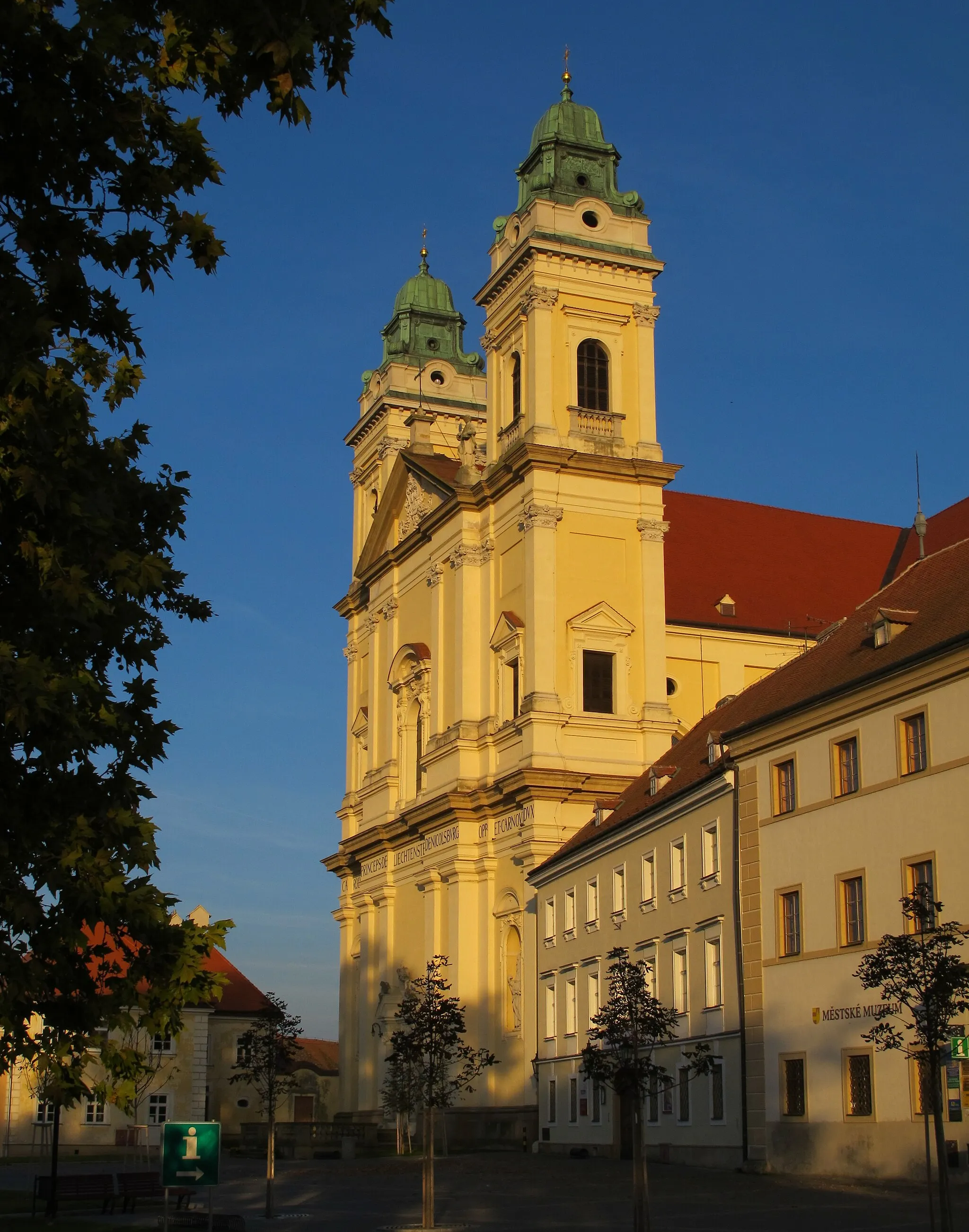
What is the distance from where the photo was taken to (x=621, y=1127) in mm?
41562

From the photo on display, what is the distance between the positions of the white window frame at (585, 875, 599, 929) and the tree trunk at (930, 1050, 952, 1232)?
892 inches

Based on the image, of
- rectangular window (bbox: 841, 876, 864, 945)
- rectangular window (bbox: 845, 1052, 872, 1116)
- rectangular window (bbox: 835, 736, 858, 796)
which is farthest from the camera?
rectangular window (bbox: 835, 736, 858, 796)

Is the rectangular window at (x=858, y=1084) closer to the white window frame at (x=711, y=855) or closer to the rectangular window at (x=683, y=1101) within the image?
the white window frame at (x=711, y=855)

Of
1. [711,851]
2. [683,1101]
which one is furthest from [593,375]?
[683,1101]

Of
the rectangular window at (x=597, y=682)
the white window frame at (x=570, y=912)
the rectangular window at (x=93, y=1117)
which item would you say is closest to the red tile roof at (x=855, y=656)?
the white window frame at (x=570, y=912)

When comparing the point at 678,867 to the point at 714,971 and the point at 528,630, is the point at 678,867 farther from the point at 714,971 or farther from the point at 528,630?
the point at 528,630

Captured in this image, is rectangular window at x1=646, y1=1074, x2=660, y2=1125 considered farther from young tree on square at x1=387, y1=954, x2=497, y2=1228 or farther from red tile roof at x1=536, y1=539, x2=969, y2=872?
red tile roof at x1=536, y1=539, x2=969, y2=872

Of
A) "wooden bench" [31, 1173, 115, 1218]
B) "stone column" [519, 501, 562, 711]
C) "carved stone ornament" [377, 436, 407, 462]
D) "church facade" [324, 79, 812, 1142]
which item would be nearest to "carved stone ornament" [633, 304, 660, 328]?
"church facade" [324, 79, 812, 1142]

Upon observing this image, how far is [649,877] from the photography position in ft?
128

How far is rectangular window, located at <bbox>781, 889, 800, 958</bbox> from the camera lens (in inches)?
1216

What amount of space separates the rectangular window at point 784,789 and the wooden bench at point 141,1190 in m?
12.6

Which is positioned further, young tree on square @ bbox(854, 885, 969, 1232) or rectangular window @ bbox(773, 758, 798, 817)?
rectangular window @ bbox(773, 758, 798, 817)

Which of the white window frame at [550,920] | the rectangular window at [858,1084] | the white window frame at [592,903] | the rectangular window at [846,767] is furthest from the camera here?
the white window frame at [550,920]

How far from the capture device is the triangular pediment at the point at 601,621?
5569 centimetres
